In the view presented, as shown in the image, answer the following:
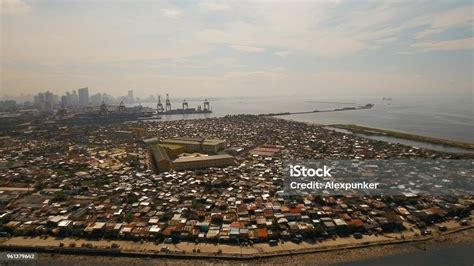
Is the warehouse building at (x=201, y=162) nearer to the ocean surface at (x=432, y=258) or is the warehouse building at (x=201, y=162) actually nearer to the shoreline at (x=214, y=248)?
the shoreline at (x=214, y=248)

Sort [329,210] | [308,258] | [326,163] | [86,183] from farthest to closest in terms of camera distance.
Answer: [326,163]
[86,183]
[329,210]
[308,258]

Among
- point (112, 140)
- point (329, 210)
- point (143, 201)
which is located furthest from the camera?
point (112, 140)

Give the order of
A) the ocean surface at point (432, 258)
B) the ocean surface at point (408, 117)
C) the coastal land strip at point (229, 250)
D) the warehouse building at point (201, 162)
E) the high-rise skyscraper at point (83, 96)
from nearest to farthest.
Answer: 1. the ocean surface at point (432, 258)
2. the coastal land strip at point (229, 250)
3. the warehouse building at point (201, 162)
4. the ocean surface at point (408, 117)
5. the high-rise skyscraper at point (83, 96)

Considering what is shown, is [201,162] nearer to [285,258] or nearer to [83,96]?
[285,258]

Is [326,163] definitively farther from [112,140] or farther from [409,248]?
[112,140]

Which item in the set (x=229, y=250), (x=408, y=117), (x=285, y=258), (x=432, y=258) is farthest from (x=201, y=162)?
(x=408, y=117)

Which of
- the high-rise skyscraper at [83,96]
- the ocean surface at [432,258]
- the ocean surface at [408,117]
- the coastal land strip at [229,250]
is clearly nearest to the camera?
the ocean surface at [432,258]

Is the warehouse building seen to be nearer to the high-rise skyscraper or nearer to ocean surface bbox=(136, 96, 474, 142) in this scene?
ocean surface bbox=(136, 96, 474, 142)

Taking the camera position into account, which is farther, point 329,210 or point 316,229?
point 329,210

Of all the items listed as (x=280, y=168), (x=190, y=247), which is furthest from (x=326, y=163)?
(x=190, y=247)

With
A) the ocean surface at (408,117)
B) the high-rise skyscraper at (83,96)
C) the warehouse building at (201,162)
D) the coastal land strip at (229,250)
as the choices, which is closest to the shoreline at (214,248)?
the coastal land strip at (229,250)

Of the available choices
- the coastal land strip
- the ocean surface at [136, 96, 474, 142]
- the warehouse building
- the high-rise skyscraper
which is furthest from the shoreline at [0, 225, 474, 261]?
the high-rise skyscraper
